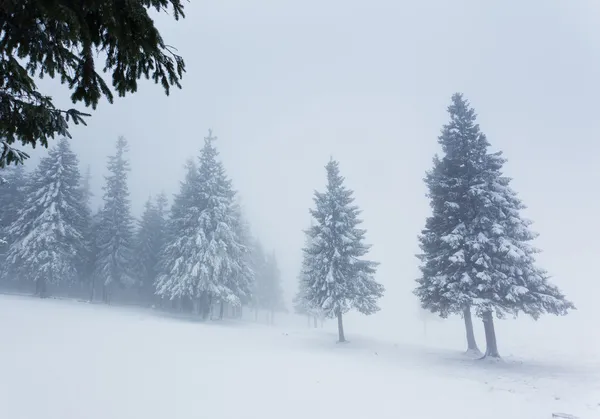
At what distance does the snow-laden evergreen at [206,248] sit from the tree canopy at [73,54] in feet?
87.9

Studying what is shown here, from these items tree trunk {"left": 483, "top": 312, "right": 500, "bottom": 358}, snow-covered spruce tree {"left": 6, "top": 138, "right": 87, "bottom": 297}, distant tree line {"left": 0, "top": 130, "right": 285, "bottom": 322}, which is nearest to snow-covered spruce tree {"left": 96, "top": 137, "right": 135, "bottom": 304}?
distant tree line {"left": 0, "top": 130, "right": 285, "bottom": 322}

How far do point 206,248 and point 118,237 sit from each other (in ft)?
45.4

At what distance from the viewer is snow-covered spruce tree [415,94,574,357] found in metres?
18.5

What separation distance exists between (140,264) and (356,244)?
2794 centimetres

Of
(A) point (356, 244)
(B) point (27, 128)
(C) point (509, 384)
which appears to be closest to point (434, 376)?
(C) point (509, 384)

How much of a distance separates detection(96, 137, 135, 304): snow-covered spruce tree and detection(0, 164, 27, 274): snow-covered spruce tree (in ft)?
25.6

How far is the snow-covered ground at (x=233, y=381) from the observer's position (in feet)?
27.5

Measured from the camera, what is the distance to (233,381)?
1125 centimetres

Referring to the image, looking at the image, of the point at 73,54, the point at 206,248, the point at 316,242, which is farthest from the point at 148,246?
the point at 73,54

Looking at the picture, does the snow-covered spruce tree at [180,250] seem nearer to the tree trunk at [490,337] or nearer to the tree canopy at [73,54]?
the tree trunk at [490,337]

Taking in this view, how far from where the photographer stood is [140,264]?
4003 centimetres

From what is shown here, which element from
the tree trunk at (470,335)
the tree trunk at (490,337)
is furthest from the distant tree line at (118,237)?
the tree trunk at (490,337)

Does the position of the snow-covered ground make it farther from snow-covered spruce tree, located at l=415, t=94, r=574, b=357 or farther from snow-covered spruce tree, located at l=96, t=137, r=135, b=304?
snow-covered spruce tree, located at l=96, t=137, r=135, b=304

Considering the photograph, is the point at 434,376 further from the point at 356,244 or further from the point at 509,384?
the point at 356,244
